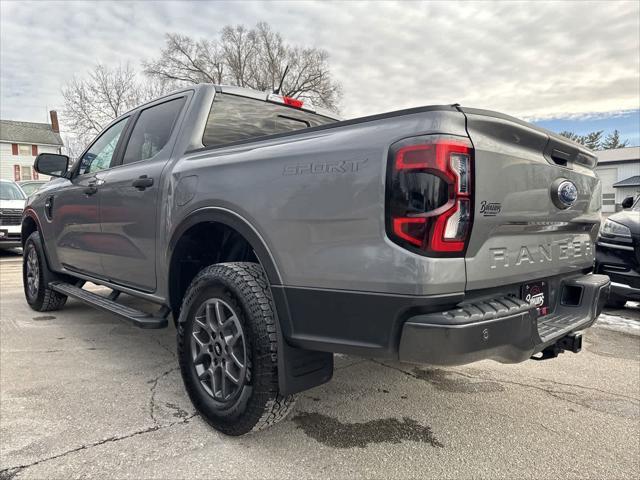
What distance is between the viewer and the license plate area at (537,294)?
226 cm

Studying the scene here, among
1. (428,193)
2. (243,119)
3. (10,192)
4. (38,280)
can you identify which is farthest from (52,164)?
(10,192)

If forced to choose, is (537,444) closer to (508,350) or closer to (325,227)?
(508,350)

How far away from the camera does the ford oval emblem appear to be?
231cm

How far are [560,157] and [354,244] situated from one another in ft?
4.23

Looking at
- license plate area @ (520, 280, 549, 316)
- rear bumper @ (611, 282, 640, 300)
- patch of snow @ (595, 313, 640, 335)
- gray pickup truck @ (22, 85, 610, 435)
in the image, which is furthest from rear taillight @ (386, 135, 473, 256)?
rear bumper @ (611, 282, 640, 300)

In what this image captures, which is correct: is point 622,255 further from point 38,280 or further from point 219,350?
point 38,280

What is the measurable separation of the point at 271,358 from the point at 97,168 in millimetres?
2883

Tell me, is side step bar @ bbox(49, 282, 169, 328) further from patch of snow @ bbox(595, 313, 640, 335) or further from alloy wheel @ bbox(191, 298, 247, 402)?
patch of snow @ bbox(595, 313, 640, 335)

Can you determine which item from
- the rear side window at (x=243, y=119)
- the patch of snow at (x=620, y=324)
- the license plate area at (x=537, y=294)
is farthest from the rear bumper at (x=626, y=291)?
the rear side window at (x=243, y=119)

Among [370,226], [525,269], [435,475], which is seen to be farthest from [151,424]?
[525,269]

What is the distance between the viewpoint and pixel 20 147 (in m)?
46.2

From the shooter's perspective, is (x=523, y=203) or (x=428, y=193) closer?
(x=428, y=193)

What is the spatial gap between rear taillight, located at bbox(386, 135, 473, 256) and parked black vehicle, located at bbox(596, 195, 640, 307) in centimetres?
393

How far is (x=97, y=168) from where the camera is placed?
4.12 m
